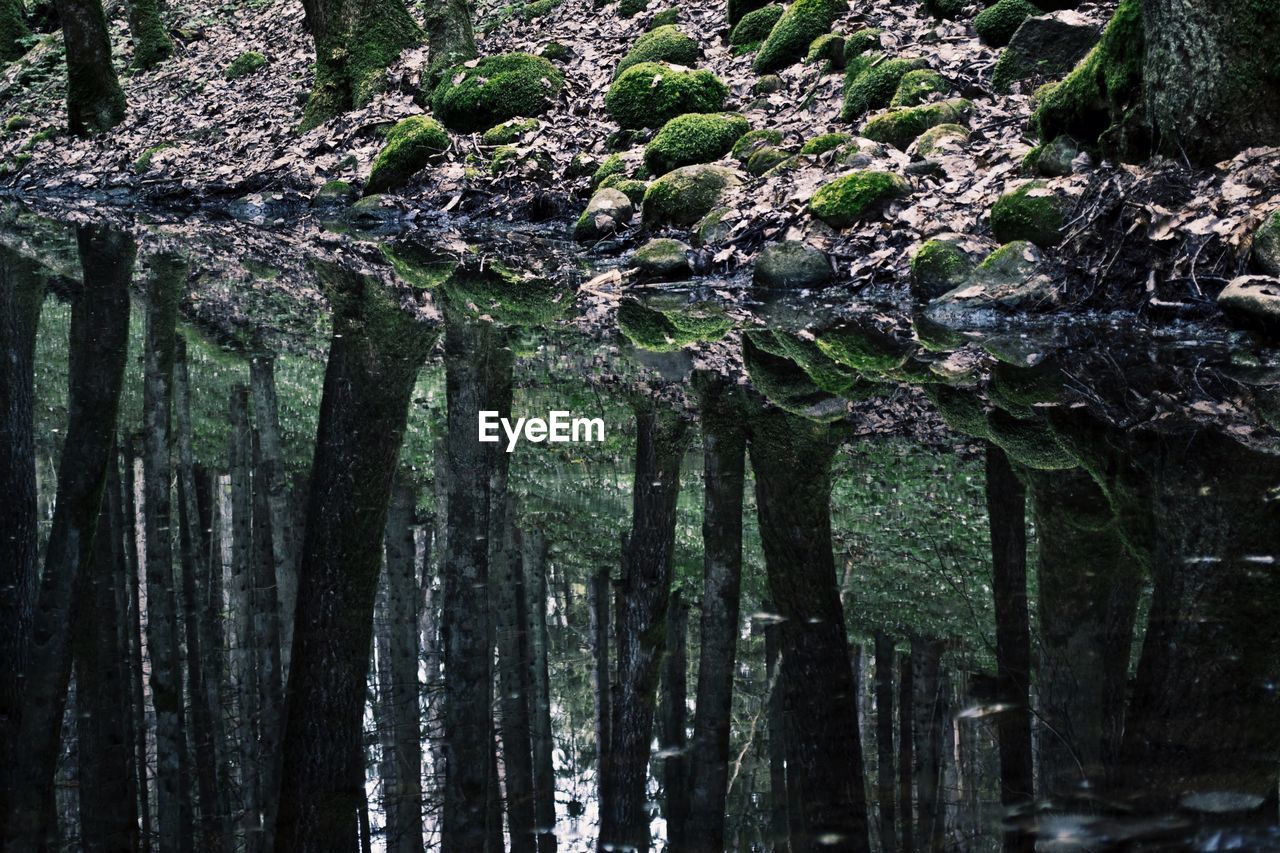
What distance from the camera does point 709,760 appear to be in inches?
92.8

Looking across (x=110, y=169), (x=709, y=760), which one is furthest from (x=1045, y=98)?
(x=110, y=169)

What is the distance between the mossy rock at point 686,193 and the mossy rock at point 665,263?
2.77 feet

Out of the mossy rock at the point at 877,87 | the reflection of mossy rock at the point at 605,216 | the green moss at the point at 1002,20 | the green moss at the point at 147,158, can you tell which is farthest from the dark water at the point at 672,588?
the green moss at the point at 147,158

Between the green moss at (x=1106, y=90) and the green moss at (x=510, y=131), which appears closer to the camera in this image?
the green moss at (x=1106, y=90)

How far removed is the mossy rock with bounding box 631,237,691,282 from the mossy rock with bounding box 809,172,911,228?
104 cm

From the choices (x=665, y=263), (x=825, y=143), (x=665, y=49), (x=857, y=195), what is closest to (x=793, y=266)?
(x=857, y=195)

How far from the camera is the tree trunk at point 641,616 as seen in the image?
2.21 meters

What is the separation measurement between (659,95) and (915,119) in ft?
11.7

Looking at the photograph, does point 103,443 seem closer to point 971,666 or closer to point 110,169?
point 971,666

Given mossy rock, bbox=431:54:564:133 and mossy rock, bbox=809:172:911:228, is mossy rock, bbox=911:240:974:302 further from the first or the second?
mossy rock, bbox=431:54:564:133

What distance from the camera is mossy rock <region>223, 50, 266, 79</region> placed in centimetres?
2017

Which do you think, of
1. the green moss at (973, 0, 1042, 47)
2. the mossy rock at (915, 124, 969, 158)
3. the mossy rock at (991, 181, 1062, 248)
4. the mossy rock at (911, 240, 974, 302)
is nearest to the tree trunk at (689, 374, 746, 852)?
the mossy rock at (911, 240, 974, 302)

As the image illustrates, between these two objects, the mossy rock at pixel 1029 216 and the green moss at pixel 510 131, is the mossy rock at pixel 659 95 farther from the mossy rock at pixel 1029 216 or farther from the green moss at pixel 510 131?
the mossy rock at pixel 1029 216

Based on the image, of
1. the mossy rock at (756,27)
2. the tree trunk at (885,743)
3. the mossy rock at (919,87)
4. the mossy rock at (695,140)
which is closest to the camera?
the tree trunk at (885,743)
